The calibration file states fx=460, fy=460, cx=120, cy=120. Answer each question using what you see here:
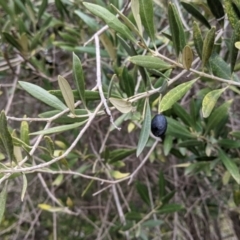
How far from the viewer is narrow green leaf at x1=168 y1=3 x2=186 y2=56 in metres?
0.82

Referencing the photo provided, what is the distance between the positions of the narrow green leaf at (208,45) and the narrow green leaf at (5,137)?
1.20 ft

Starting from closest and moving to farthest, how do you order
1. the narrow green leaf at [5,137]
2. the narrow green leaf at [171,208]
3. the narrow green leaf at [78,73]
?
the narrow green leaf at [5,137] < the narrow green leaf at [78,73] < the narrow green leaf at [171,208]

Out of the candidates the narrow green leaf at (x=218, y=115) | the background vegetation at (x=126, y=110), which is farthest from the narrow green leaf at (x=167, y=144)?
the narrow green leaf at (x=218, y=115)

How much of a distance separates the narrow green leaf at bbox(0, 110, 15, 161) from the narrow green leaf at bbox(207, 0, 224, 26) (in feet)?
1.71

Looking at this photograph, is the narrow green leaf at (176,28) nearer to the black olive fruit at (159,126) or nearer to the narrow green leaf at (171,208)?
the black olive fruit at (159,126)

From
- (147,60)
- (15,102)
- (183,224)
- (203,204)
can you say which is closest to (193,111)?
(147,60)

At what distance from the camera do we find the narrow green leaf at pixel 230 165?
116 cm

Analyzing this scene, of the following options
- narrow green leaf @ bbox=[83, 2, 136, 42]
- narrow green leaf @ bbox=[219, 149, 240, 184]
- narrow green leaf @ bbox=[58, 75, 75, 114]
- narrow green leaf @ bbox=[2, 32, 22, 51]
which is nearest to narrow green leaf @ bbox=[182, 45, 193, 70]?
narrow green leaf @ bbox=[83, 2, 136, 42]

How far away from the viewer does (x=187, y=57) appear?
0.82 meters

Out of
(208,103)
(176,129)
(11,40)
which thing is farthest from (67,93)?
(11,40)

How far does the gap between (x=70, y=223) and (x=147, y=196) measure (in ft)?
2.13

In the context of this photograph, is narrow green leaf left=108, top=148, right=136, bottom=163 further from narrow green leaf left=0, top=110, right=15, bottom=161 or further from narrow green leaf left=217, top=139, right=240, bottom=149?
narrow green leaf left=0, top=110, right=15, bottom=161

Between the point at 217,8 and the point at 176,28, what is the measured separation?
0.73ft

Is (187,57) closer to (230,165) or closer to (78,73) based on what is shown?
(78,73)
